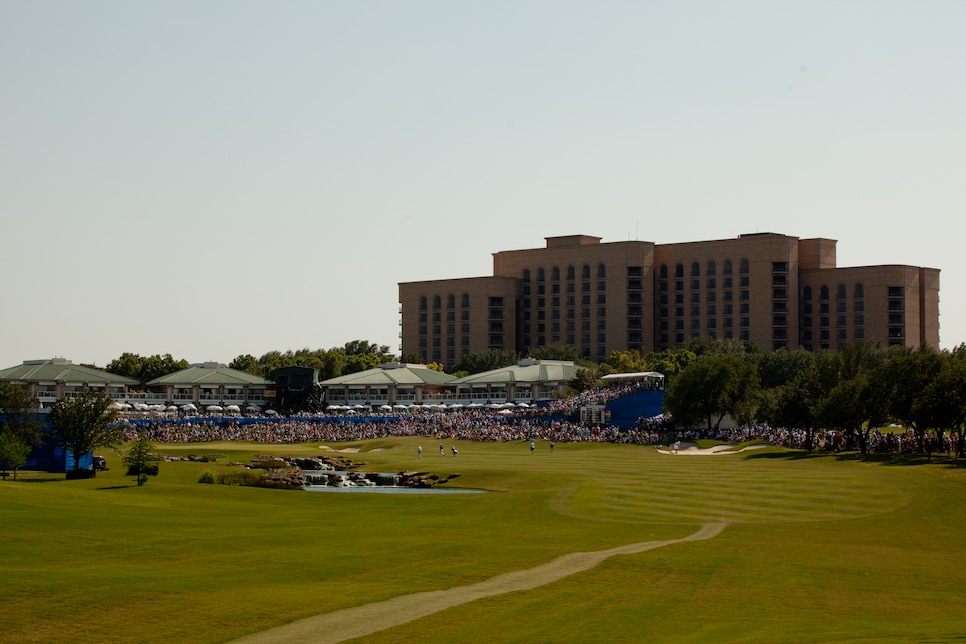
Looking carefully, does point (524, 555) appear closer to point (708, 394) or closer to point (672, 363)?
point (708, 394)

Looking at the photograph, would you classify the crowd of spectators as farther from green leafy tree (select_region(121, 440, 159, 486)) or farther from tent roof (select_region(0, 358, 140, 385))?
green leafy tree (select_region(121, 440, 159, 486))

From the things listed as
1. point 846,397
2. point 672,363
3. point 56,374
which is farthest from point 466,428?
point 56,374

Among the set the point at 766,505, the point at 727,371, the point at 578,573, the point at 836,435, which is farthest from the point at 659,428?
the point at 578,573

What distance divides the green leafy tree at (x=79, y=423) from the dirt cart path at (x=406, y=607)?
4598 centimetres

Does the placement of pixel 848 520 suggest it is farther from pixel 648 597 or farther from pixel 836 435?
pixel 836 435

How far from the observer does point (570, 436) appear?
106 metres

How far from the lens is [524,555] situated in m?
41.2

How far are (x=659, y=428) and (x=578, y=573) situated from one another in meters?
69.7

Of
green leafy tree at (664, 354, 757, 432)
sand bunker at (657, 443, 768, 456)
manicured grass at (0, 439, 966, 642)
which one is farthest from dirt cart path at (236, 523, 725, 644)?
green leafy tree at (664, 354, 757, 432)

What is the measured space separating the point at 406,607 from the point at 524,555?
1035 centimetres

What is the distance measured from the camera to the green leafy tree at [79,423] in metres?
76.6

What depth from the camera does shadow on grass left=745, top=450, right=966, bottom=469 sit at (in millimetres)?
69500

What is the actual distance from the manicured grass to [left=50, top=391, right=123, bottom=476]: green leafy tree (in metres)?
5.06

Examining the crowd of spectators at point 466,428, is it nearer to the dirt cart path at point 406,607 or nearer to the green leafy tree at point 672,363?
the green leafy tree at point 672,363
